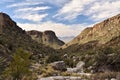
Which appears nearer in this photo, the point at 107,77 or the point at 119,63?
the point at 107,77

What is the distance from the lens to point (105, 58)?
59625mm

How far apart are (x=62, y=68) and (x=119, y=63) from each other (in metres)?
14.9

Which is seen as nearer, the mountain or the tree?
the tree

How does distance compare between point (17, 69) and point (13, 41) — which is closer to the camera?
point (17, 69)

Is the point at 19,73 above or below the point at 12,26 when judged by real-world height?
below

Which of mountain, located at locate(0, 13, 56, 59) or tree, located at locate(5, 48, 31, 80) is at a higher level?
mountain, located at locate(0, 13, 56, 59)

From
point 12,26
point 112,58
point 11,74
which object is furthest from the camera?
point 12,26

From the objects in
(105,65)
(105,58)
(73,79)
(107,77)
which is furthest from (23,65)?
(105,58)

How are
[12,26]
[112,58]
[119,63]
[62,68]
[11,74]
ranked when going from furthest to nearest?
1. [12,26]
2. [112,58]
3. [119,63]
4. [62,68]
5. [11,74]

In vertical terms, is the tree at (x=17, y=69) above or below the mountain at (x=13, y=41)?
below

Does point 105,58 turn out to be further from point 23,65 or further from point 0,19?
point 0,19

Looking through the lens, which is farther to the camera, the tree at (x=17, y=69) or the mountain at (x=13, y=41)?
the mountain at (x=13, y=41)

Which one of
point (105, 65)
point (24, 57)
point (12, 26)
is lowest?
point (105, 65)

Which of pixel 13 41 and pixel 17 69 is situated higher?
pixel 13 41
